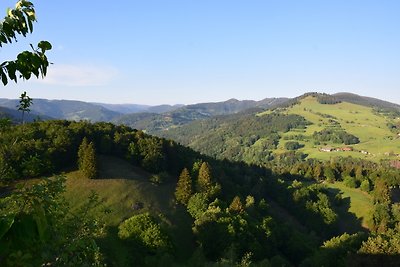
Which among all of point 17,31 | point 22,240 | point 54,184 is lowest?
point 54,184

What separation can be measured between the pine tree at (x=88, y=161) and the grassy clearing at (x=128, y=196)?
146 centimetres

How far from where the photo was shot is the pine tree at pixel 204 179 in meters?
92.6

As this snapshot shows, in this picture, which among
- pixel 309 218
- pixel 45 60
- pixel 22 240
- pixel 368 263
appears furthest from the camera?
pixel 309 218

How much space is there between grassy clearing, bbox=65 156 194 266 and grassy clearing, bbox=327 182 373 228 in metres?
58.9

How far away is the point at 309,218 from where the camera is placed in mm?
111688

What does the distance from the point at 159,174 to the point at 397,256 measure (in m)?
56.7

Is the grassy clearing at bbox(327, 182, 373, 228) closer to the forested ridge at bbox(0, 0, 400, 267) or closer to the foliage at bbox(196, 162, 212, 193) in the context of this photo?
the forested ridge at bbox(0, 0, 400, 267)

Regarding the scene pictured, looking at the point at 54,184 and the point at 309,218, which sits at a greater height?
the point at 54,184

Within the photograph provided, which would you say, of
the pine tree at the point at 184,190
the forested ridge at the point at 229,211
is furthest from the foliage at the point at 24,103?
the pine tree at the point at 184,190

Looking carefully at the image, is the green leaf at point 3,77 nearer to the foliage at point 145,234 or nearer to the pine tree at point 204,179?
the foliage at point 145,234

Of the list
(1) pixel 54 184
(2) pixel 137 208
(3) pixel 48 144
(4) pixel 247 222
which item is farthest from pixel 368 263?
(3) pixel 48 144

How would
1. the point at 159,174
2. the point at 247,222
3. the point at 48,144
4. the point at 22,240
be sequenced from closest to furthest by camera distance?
the point at 22,240 → the point at 247,222 → the point at 48,144 → the point at 159,174

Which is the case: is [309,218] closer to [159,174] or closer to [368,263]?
[159,174]

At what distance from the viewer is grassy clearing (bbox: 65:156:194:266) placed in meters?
77.6
